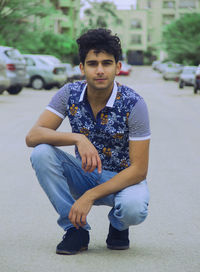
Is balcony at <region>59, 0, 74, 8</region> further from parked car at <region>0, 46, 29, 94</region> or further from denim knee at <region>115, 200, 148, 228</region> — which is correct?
denim knee at <region>115, 200, 148, 228</region>

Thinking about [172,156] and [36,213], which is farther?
[172,156]

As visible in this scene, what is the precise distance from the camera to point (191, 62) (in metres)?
60.7

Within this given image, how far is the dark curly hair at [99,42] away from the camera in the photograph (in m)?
4.30

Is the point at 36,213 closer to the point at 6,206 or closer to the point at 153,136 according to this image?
the point at 6,206

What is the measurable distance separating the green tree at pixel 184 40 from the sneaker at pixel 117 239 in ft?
182

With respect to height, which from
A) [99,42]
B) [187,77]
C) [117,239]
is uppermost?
[99,42]

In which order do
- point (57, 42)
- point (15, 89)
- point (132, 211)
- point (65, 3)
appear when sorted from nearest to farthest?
point (132, 211) → point (15, 89) → point (57, 42) → point (65, 3)

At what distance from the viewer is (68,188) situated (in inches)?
173

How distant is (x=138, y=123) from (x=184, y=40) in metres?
60.8

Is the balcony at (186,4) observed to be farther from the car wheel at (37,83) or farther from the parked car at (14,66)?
the parked car at (14,66)


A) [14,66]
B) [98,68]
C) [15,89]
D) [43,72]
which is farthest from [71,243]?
[43,72]

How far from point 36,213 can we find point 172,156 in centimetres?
415

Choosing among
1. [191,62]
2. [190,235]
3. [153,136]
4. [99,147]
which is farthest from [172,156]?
[191,62]

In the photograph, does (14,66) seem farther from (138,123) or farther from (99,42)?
(138,123)
